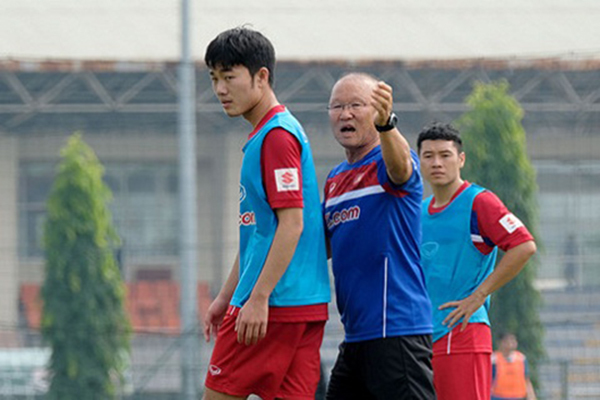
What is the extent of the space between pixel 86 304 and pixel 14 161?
241cm

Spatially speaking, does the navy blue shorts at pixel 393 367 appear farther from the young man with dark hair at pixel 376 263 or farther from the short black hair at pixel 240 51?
the short black hair at pixel 240 51

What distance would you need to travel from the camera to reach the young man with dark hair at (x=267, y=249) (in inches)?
158

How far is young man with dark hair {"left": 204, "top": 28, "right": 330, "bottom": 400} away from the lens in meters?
4.01

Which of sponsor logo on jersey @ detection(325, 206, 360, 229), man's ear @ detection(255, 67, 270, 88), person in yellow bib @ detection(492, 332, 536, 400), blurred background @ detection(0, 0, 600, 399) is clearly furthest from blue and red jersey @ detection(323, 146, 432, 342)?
blurred background @ detection(0, 0, 600, 399)

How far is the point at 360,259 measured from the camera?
439cm

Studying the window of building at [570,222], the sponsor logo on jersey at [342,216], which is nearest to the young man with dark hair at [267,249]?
the sponsor logo on jersey at [342,216]

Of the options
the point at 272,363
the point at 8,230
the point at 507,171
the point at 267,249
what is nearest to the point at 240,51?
the point at 267,249

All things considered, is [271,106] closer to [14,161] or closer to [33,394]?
[33,394]

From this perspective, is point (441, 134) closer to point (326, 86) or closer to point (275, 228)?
point (275, 228)

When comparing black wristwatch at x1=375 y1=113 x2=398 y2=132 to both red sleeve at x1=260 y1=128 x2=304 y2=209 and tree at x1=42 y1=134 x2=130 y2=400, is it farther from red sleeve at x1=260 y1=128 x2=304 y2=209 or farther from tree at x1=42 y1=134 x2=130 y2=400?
tree at x1=42 y1=134 x2=130 y2=400

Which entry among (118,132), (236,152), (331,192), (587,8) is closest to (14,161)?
(118,132)

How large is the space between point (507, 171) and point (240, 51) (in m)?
9.18

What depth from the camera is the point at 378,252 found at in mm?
4363

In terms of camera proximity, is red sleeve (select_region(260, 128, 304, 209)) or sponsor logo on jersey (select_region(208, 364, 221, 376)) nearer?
red sleeve (select_region(260, 128, 304, 209))
